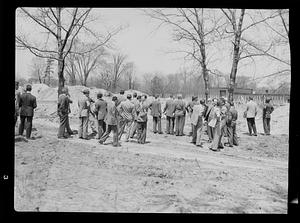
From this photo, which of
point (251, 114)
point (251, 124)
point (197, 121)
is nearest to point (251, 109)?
point (251, 114)

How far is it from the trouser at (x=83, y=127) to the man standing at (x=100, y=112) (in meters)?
0.31

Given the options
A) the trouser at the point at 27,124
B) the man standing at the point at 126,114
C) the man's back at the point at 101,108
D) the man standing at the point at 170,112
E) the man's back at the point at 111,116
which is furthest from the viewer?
the man standing at the point at 170,112

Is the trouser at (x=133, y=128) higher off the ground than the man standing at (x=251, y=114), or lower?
lower

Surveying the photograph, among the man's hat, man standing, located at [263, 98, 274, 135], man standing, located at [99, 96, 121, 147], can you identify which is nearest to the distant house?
man standing, located at [263, 98, 274, 135]

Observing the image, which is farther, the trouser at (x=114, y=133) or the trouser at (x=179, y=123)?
the trouser at (x=179, y=123)

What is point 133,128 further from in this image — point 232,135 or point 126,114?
point 232,135

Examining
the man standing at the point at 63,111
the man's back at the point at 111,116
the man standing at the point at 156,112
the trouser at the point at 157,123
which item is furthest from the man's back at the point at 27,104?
the trouser at the point at 157,123

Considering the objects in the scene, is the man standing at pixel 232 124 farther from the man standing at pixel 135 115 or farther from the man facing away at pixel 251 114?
the man standing at pixel 135 115

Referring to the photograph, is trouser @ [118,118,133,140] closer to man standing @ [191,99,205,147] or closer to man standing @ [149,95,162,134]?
man standing @ [149,95,162,134]

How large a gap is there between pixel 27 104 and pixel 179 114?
4074 mm

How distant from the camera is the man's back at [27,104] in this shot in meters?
5.89
